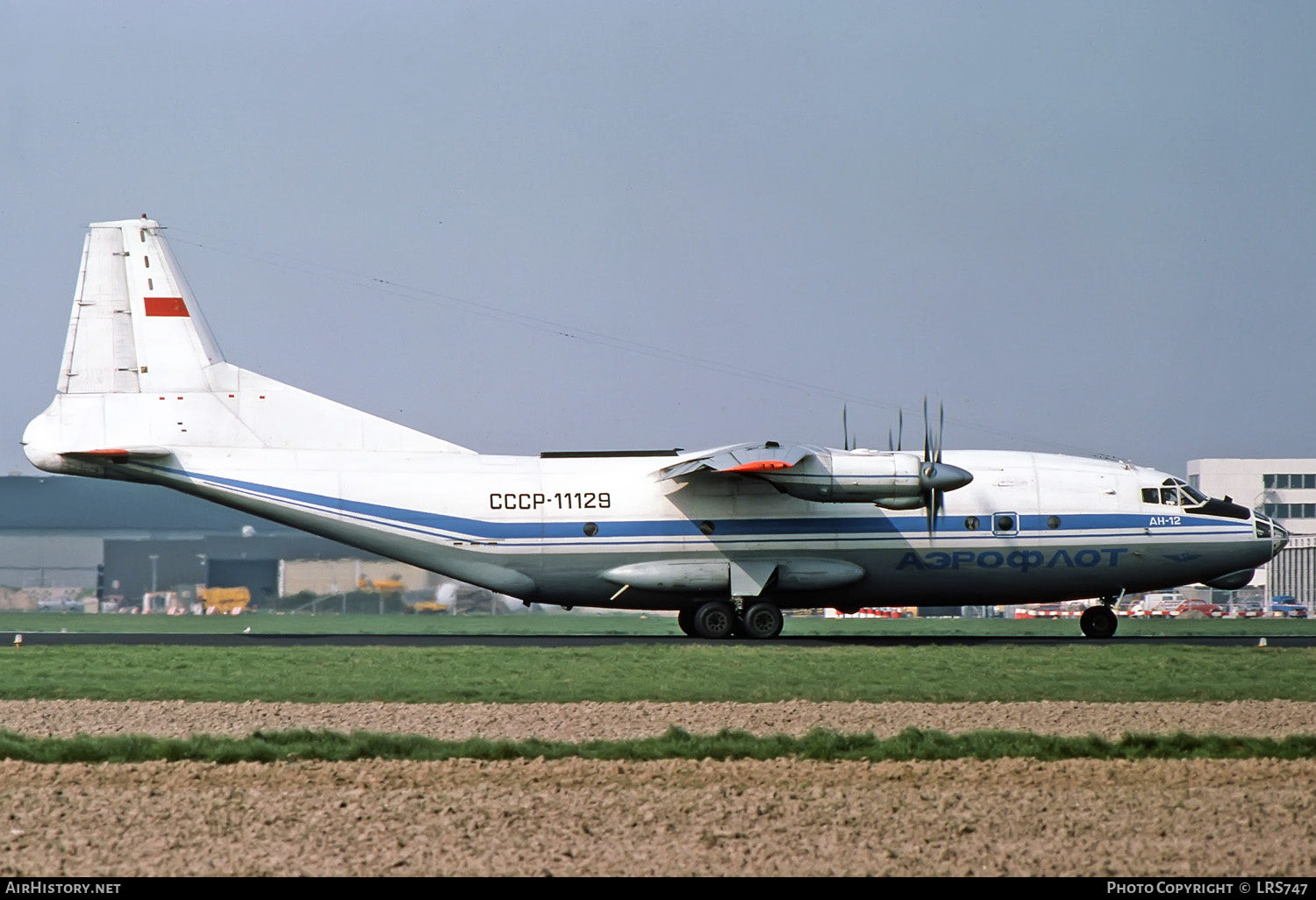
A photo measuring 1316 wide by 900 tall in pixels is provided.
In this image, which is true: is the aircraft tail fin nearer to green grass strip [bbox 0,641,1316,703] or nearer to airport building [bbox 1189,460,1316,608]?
green grass strip [bbox 0,641,1316,703]

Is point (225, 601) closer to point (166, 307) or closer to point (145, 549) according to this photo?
point (145, 549)

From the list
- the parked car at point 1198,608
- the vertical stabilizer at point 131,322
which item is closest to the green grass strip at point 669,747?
the vertical stabilizer at point 131,322

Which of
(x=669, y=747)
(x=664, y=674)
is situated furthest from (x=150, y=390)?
(x=669, y=747)

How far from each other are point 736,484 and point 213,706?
14079 millimetres

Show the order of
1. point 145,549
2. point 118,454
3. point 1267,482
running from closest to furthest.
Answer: point 118,454
point 145,549
point 1267,482

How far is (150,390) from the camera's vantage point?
28.8m

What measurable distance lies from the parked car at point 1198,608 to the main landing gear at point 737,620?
3162 cm

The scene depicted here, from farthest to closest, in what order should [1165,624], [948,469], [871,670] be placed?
1. [1165,624]
2. [948,469]
3. [871,670]

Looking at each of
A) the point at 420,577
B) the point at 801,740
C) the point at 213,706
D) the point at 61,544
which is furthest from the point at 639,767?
the point at 61,544

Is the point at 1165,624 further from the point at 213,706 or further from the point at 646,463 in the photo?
the point at 213,706

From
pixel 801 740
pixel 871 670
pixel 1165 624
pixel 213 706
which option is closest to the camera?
pixel 801 740

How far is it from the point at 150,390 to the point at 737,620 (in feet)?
45.6

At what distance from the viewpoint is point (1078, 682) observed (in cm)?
2161

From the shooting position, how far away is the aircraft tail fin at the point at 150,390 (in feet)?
93.1
